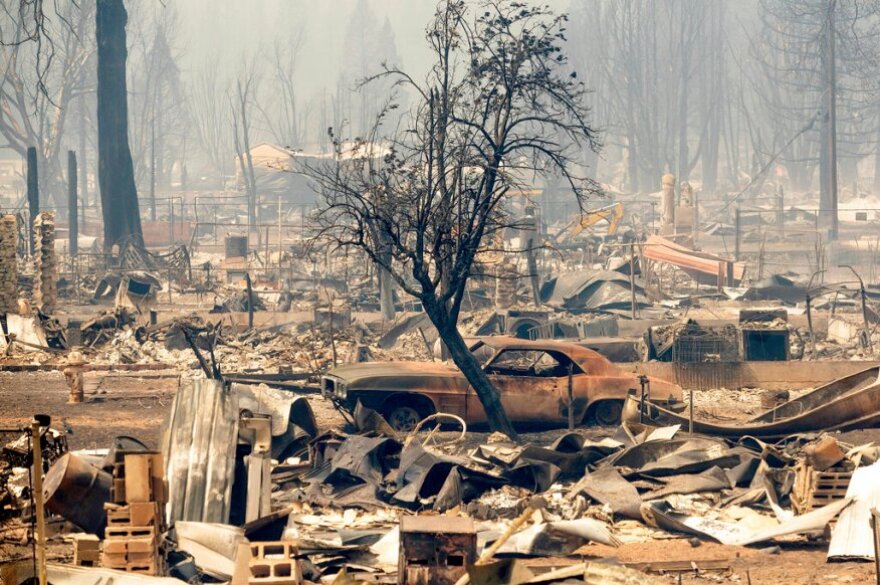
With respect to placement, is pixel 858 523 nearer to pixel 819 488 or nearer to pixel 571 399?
pixel 819 488

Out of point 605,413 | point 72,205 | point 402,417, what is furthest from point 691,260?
point 72,205

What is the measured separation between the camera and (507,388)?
581 inches

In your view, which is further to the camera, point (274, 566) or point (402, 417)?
point (402, 417)

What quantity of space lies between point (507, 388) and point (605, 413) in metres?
1.37

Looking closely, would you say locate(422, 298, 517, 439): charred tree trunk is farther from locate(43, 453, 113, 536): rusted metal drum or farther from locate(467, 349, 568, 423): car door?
locate(43, 453, 113, 536): rusted metal drum

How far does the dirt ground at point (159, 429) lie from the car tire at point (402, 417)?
718mm

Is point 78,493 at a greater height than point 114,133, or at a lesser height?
lesser

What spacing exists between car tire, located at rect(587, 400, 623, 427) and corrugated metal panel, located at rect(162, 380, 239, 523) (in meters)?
5.65

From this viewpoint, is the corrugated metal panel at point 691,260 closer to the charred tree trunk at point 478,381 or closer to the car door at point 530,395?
the car door at point 530,395

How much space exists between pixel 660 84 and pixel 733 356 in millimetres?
78107

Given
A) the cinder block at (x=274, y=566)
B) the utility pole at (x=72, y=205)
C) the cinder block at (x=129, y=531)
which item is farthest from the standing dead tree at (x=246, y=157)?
the cinder block at (x=274, y=566)

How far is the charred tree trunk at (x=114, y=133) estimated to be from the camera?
128 ft

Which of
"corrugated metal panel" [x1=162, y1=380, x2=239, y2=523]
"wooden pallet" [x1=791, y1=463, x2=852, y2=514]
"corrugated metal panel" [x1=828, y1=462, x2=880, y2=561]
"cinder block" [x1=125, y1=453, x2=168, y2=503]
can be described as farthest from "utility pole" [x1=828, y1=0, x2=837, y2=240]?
"cinder block" [x1=125, y1=453, x2=168, y2=503]

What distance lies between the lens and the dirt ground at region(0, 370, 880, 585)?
9078mm
